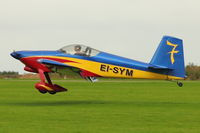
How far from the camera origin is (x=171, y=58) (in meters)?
24.3

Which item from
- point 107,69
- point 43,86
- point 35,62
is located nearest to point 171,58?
point 107,69

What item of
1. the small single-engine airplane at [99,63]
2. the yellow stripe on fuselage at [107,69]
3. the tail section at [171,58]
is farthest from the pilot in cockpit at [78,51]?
the tail section at [171,58]

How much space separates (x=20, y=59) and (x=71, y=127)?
10151 millimetres

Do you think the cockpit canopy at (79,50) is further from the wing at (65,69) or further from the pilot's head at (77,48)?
the wing at (65,69)

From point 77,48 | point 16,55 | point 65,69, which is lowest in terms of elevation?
point 65,69

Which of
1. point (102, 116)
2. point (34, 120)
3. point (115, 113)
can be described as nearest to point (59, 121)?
point (34, 120)

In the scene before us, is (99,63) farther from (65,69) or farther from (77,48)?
(65,69)

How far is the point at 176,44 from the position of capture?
24391mm

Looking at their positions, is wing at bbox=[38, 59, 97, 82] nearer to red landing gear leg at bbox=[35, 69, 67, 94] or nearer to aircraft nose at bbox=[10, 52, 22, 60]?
red landing gear leg at bbox=[35, 69, 67, 94]

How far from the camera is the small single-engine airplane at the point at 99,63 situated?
936 inches

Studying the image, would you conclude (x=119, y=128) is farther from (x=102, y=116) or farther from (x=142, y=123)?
(x=102, y=116)

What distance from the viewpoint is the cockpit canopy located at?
2403 cm

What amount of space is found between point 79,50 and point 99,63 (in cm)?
108

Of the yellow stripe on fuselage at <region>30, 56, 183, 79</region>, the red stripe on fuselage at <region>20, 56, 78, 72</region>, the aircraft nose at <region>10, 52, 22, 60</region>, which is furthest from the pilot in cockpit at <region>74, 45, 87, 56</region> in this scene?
the aircraft nose at <region>10, 52, 22, 60</region>
